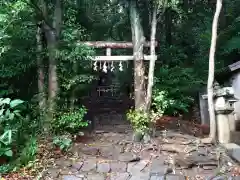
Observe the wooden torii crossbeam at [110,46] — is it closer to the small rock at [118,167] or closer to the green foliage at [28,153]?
the green foliage at [28,153]

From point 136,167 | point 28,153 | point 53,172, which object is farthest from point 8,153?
point 136,167

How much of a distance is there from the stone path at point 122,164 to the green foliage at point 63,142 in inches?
7.8

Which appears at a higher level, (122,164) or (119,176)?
(122,164)

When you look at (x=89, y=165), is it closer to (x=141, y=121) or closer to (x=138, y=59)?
Result: (x=141, y=121)

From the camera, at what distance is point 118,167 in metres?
6.45

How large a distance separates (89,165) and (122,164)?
0.71m

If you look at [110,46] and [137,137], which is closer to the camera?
[137,137]

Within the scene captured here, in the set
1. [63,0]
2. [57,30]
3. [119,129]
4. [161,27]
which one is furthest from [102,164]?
[161,27]

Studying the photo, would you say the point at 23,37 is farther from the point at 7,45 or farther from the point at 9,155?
the point at 9,155

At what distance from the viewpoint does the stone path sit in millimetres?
6172

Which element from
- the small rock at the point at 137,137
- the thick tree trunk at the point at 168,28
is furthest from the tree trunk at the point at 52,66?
the thick tree trunk at the point at 168,28

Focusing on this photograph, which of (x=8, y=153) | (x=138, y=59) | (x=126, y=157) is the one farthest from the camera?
(x=138, y=59)

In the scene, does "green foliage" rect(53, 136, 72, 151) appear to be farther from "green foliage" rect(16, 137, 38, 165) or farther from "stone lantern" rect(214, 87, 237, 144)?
"stone lantern" rect(214, 87, 237, 144)

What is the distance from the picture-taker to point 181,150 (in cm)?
705
